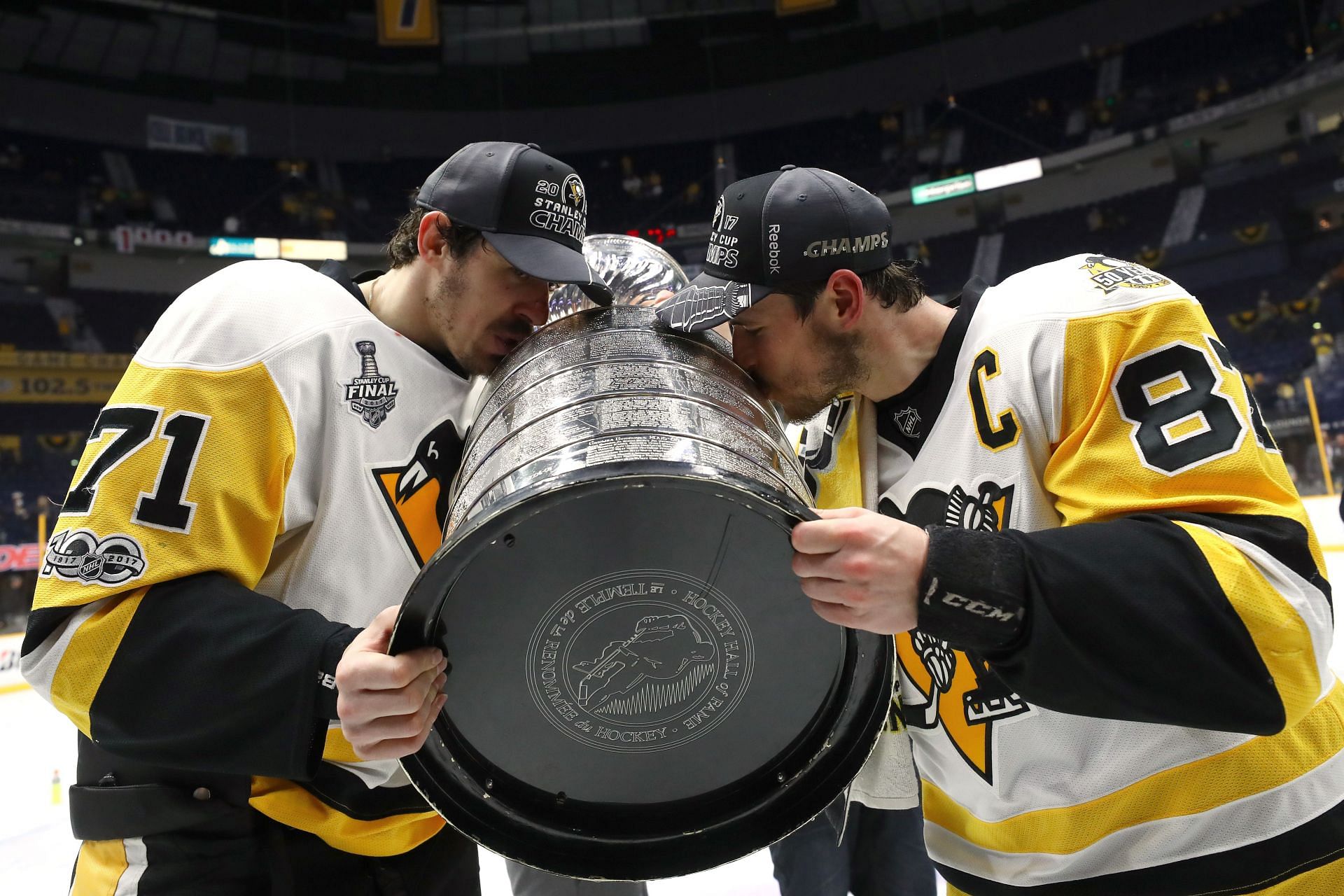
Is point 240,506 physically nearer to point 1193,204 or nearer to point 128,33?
point 1193,204

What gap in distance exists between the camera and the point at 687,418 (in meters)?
0.87

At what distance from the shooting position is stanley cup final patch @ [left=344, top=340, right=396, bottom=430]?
→ 123 cm

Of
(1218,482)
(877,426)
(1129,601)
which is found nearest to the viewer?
(1129,601)

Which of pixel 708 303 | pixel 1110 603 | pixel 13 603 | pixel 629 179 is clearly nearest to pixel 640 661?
pixel 1110 603

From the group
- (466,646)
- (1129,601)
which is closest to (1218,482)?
(1129,601)

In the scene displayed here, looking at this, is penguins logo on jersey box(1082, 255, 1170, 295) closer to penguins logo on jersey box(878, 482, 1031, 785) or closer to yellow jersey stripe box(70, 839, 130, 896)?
penguins logo on jersey box(878, 482, 1031, 785)

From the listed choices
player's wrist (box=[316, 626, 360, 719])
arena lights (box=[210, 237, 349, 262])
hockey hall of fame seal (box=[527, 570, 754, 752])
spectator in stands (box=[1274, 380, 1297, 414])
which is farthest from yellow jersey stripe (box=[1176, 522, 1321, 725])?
arena lights (box=[210, 237, 349, 262])

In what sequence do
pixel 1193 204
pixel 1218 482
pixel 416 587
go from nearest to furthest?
pixel 416 587 → pixel 1218 482 → pixel 1193 204

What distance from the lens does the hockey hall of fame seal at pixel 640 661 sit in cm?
85

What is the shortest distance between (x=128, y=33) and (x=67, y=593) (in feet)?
52.0

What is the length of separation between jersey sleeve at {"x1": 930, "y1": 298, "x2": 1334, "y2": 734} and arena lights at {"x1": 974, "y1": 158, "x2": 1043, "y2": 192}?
42.8 ft

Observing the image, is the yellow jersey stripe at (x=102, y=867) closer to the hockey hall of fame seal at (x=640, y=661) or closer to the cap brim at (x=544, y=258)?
the hockey hall of fame seal at (x=640, y=661)

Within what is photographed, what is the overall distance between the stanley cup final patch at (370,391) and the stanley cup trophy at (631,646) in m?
0.28

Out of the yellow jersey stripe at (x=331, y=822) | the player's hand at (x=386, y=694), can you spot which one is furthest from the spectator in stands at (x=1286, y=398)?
the player's hand at (x=386, y=694)
